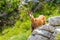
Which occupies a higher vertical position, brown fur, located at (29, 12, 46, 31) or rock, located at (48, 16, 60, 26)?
rock, located at (48, 16, 60, 26)

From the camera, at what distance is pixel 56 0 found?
15.2 m

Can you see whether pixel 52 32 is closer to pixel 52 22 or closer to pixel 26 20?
pixel 52 22

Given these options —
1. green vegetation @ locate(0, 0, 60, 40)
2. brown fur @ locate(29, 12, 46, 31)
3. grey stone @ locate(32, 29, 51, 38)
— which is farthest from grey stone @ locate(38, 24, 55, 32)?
green vegetation @ locate(0, 0, 60, 40)

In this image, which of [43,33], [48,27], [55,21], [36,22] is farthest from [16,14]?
[55,21]

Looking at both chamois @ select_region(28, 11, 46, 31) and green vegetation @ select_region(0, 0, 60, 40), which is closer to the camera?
chamois @ select_region(28, 11, 46, 31)

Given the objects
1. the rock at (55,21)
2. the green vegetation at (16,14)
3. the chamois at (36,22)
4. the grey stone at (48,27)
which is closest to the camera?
the rock at (55,21)

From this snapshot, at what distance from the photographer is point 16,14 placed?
1566cm

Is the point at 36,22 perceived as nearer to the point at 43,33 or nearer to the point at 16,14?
the point at 43,33

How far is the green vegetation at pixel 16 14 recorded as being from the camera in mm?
14336

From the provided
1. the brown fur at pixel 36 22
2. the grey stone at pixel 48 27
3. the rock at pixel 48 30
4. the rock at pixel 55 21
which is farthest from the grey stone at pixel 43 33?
the rock at pixel 55 21

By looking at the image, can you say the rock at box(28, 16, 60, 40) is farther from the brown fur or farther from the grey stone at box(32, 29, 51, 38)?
the brown fur

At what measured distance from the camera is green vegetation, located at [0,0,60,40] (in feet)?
47.0

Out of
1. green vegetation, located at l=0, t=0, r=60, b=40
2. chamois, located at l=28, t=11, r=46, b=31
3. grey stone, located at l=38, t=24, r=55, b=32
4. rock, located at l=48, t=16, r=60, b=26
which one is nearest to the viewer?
rock, located at l=48, t=16, r=60, b=26

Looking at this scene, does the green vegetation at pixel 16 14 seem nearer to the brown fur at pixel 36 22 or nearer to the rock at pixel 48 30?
the brown fur at pixel 36 22
